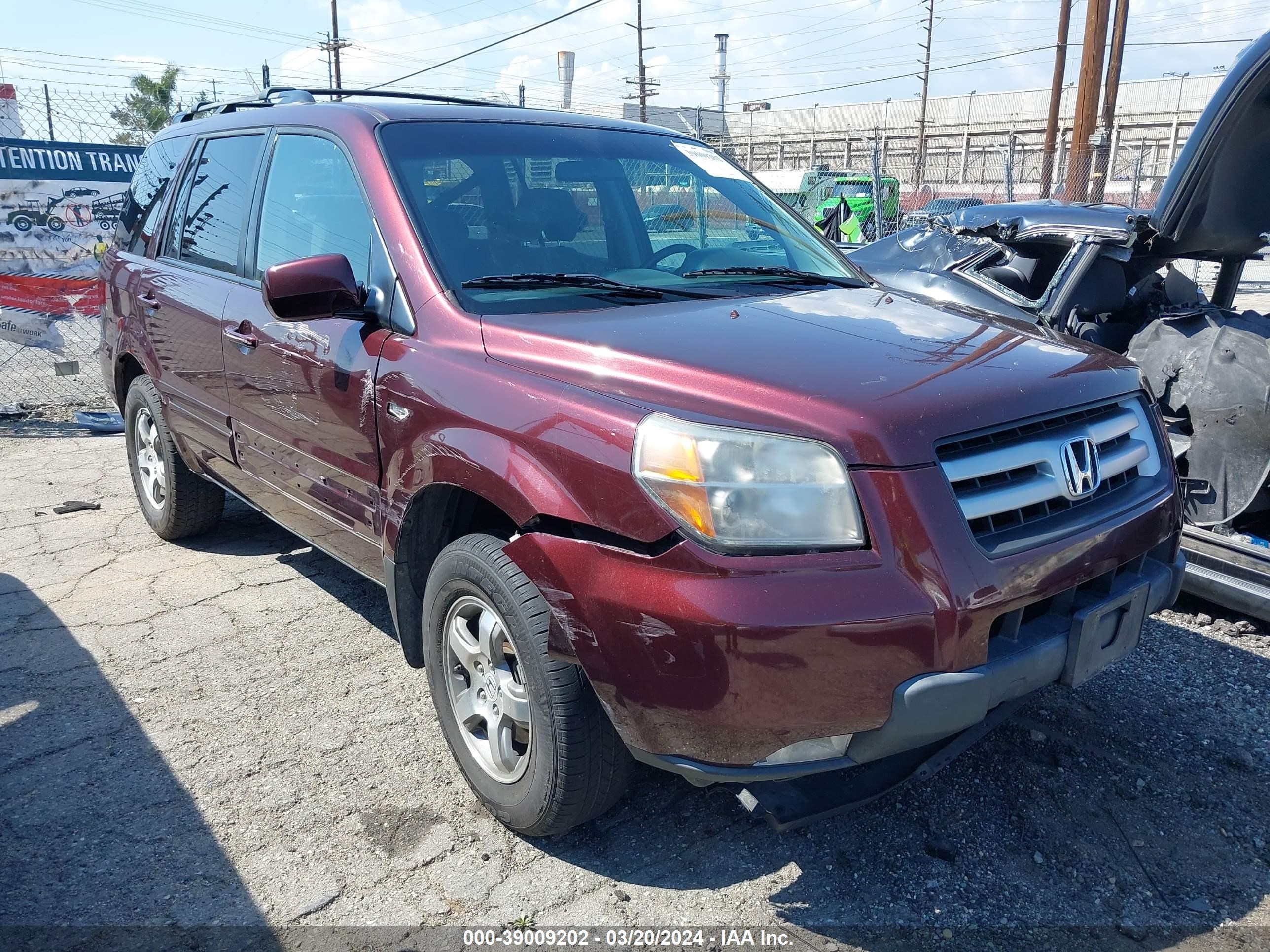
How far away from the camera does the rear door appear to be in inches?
153

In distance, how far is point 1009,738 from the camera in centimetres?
322

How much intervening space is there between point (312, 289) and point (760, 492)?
149cm

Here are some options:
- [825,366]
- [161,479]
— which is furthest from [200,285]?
[825,366]

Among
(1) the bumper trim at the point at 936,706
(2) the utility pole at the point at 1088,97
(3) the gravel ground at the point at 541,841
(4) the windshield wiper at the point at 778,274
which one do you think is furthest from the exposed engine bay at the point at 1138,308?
(2) the utility pole at the point at 1088,97

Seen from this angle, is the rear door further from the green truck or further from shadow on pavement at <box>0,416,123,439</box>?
the green truck

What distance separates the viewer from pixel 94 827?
9.27ft

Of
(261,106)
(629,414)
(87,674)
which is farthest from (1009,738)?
(261,106)

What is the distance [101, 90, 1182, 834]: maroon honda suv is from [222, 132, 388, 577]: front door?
2 cm

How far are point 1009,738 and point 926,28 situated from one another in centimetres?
5335

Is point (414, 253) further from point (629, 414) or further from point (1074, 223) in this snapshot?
point (1074, 223)

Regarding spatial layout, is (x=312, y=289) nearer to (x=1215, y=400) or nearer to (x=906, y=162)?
(x=1215, y=400)

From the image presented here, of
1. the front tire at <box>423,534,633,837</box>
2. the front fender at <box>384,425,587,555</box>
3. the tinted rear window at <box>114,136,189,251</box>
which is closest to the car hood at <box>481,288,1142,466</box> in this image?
the front fender at <box>384,425,587,555</box>

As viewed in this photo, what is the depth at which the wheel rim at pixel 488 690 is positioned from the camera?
8.60 feet

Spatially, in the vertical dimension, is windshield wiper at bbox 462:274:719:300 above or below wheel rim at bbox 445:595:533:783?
above
